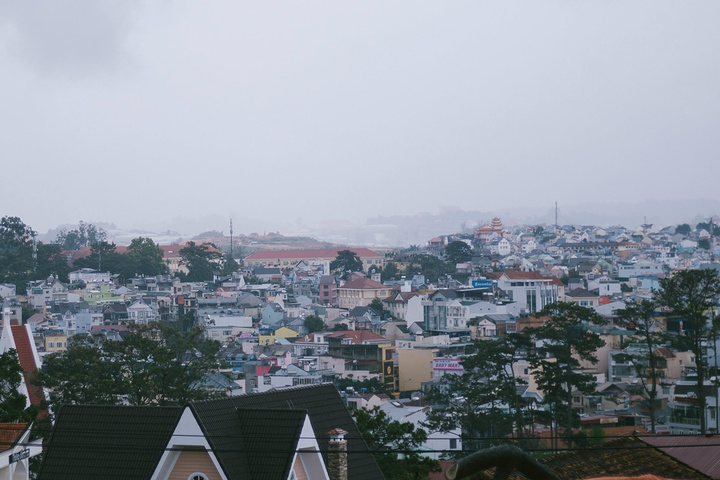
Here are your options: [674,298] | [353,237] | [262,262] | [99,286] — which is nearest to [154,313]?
[99,286]

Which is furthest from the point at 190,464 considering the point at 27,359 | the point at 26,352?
the point at 27,359

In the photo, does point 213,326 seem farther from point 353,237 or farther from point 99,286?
point 353,237

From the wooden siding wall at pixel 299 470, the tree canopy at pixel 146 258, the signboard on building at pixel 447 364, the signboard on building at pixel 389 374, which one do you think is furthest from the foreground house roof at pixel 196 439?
the tree canopy at pixel 146 258

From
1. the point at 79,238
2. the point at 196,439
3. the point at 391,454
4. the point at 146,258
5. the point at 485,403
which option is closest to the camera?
the point at 196,439

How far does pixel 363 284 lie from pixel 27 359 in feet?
153

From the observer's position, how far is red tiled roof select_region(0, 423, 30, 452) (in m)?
6.54

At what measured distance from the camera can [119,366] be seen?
49.8 feet

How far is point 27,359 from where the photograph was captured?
14484 millimetres

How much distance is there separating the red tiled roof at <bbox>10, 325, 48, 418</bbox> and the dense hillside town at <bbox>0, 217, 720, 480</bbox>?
0.04 m

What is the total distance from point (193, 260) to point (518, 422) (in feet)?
169

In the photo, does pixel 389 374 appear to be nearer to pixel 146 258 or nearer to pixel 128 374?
pixel 128 374

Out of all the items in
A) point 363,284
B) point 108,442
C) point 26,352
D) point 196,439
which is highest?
point 196,439

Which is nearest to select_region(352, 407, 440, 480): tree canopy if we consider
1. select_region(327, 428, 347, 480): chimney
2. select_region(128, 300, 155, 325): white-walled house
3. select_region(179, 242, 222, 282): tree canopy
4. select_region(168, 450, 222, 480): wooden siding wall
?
select_region(327, 428, 347, 480): chimney

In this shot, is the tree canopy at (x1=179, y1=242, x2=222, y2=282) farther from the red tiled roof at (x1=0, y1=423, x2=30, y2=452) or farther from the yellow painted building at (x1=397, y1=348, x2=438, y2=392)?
the red tiled roof at (x1=0, y1=423, x2=30, y2=452)
